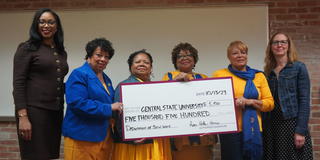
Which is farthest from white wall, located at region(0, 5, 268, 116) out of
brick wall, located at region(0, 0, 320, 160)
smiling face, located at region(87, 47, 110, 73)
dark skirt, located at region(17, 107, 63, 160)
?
dark skirt, located at region(17, 107, 63, 160)

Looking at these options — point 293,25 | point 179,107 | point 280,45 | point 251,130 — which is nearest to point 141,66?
point 179,107

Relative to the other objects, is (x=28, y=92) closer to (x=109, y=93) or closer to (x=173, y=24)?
(x=109, y=93)

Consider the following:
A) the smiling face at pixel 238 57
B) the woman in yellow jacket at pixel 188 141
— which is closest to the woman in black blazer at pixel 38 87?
the woman in yellow jacket at pixel 188 141

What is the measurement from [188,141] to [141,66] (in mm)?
756

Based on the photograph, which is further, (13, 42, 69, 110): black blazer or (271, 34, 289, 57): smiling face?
(271, 34, 289, 57): smiling face

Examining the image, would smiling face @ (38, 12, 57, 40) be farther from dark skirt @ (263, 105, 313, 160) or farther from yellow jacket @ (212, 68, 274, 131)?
dark skirt @ (263, 105, 313, 160)

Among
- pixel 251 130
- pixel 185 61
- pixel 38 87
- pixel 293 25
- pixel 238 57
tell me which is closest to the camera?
pixel 38 87

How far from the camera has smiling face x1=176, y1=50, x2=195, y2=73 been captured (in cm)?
236

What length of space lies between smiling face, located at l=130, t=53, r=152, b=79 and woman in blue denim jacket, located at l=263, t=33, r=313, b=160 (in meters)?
1.10

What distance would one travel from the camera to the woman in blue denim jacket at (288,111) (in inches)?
83.3

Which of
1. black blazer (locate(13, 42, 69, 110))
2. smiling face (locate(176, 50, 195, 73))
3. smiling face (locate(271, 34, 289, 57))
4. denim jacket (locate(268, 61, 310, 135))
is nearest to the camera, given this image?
black blazer (locate(13, 42, 69, 110))

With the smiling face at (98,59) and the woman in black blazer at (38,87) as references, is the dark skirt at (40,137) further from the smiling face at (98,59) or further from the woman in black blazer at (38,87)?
the smiling face at (98,59)

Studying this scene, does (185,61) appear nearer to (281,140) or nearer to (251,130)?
(251,130)

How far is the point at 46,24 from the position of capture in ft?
6.43
